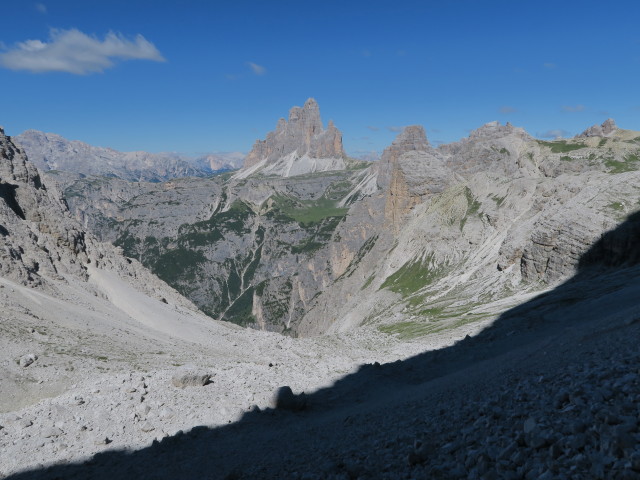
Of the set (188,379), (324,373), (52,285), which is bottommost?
(324,373)

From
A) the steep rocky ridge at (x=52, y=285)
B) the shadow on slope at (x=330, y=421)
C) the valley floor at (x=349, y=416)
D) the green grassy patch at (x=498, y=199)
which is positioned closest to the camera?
the valley floor at (x=349, y=416)

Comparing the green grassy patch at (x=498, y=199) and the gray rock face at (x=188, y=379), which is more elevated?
the green grassy patch at (x=498, y=199)

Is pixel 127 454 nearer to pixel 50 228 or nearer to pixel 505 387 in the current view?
pixel 505 387

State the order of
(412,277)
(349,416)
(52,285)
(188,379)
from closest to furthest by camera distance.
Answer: (349,416)
(188,379)
(52,285)
(412,277)

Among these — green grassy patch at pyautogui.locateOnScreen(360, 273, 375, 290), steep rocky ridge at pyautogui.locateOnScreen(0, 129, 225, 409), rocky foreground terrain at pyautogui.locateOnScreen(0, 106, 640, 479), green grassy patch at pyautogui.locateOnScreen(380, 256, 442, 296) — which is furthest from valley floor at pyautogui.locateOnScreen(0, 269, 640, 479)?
green grassy patch at pyautogui.locateOnScreen(360, 273, 375, 290)

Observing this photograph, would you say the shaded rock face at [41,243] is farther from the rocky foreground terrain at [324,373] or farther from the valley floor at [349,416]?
the valley floor at [349,416]

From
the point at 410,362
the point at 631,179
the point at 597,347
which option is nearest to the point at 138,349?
the point at 410,362

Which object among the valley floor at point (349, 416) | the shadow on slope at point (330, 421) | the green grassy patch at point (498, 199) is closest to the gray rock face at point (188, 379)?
the valley floor at point (349, 416)

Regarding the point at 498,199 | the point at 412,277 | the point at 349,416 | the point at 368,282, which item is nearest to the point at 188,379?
the point at 349,416

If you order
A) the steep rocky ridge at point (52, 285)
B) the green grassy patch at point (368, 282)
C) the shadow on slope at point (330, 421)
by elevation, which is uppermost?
the steep rocky ridge at point (52, 285)

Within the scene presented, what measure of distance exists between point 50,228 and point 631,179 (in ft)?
387

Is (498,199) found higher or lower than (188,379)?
higher

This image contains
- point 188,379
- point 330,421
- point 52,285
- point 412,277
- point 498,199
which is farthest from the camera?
point 412,277

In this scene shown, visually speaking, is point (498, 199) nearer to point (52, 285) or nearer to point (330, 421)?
point (52, 285)
